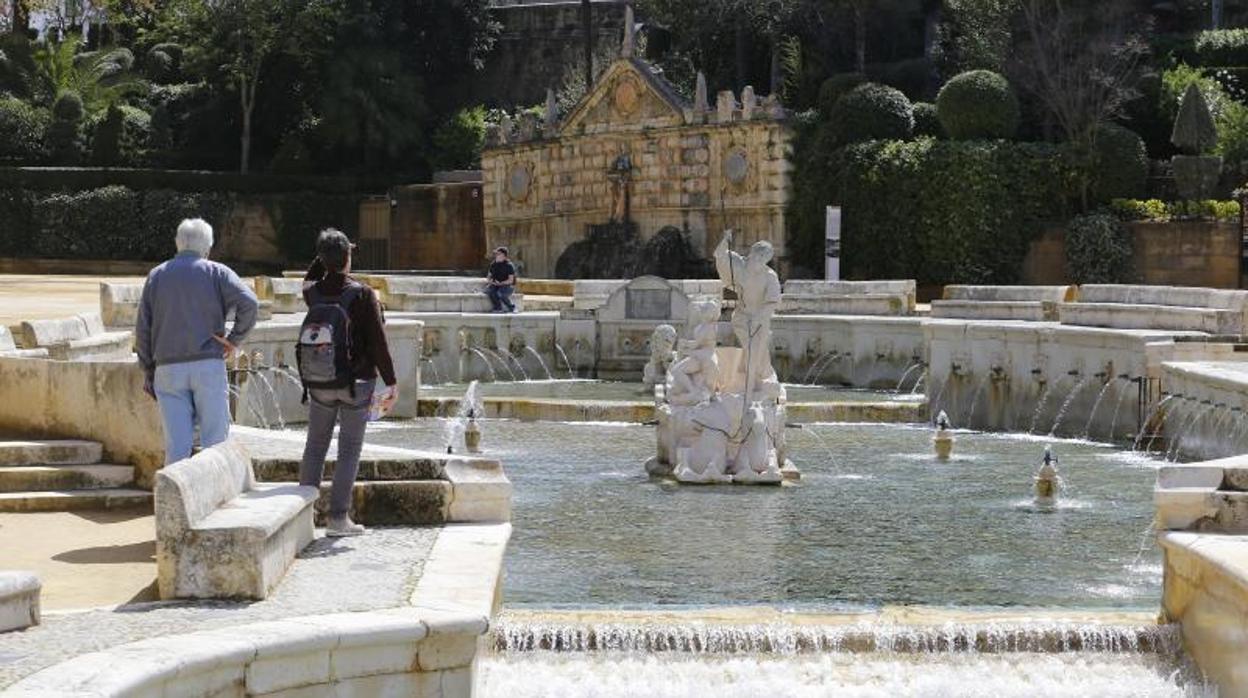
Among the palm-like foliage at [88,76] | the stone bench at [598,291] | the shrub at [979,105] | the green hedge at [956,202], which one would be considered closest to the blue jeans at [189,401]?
the stone bench at [598,291]

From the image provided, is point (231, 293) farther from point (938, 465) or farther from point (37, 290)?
point (37, 290)

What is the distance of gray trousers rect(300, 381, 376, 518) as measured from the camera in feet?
32.6

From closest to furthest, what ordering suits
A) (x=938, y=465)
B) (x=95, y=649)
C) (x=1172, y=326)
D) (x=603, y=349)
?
(x=95, y=649) → (x=938, y=465) → (x=1172, y=326) → (x=603, y=349)

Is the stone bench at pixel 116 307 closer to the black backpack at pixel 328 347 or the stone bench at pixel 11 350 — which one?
the stone bench at pixel 11 350

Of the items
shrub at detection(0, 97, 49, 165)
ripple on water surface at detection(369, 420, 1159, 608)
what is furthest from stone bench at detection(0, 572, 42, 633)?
shrub at detection(0, 97, 49, 165)

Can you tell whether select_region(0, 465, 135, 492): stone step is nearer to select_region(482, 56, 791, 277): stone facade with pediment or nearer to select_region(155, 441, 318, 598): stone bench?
select_region(155, 441, 318, 598): stone bench

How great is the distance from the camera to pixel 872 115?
39.9 meters

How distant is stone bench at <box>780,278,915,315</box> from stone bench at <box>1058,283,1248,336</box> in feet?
15.1

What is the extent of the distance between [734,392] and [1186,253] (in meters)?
20.2

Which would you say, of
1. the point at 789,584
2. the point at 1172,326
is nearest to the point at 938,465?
the point at 1172,326

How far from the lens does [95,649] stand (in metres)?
7.38

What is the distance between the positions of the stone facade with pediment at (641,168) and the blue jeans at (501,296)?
12079mm

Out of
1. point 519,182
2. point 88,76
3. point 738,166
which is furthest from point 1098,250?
point 88,76

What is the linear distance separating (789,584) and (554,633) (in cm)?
274
